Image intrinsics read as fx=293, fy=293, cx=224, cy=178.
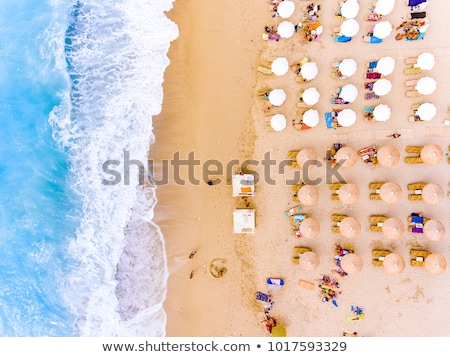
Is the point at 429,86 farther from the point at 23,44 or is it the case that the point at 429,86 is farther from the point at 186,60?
the point at 23,44

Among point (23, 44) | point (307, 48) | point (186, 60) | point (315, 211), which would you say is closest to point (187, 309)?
point (315, 211)

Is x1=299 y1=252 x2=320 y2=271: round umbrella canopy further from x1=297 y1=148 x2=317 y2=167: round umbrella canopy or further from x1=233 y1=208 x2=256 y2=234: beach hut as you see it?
x1=297 y1=148 x2=317 y2=167: round umbrella canopy

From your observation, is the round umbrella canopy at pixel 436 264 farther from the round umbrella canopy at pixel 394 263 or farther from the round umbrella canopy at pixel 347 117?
the round umbrella canopy at pixel 347 117

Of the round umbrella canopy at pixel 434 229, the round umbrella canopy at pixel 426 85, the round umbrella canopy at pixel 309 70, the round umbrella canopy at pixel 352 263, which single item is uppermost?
the round umbrella canopy at pixel 309 70

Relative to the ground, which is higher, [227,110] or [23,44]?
[23,44]

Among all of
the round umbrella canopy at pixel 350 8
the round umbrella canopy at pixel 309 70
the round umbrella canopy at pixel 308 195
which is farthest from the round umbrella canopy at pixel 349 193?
the round umbrella canopy at pixel 350 8

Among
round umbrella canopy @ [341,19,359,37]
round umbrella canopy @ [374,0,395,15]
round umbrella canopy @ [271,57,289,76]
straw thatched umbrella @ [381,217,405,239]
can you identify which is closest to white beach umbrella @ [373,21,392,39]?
round umbrella canopy @ [374,0,395,15]
